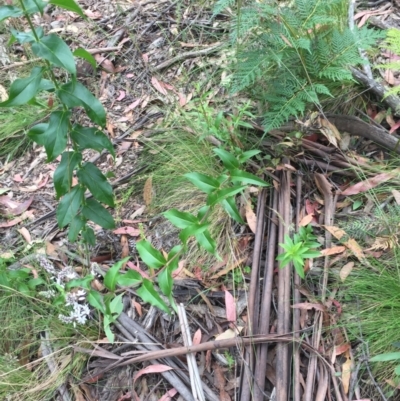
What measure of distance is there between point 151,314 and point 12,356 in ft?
2.34

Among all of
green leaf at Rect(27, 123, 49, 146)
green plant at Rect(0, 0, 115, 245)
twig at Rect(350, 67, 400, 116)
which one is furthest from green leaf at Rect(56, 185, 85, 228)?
twig at Rect(350, 67, 400, 116)

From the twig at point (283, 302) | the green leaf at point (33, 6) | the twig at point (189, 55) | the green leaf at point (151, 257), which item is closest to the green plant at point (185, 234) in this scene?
the green leaf at point (151, 257)

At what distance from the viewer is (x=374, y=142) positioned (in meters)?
2.38

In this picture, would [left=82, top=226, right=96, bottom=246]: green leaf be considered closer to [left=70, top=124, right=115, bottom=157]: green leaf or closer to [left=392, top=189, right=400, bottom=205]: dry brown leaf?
[left=70, top=124, right=115, bottom=157]: green leaf

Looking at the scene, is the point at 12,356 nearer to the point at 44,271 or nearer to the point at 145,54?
the point at 44,271

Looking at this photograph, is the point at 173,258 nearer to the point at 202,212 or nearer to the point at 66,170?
the point at 202,212

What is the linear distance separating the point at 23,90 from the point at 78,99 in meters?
0.20

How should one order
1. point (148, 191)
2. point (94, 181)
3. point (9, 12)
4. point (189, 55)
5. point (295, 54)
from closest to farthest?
1. point (9, 12)
2. point (94, 181)
3. point (295, 54)
4. point (148, 191)
5. point (189, 55)

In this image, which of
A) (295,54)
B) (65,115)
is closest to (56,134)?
(65,115)

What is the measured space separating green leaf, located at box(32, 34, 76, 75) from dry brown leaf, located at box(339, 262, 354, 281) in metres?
1.42

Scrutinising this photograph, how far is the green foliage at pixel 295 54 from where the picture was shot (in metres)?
2.15

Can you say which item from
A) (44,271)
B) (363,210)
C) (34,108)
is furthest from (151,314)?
(34,108)

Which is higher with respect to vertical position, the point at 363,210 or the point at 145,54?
the point at 145,54

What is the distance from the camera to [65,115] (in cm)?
177
